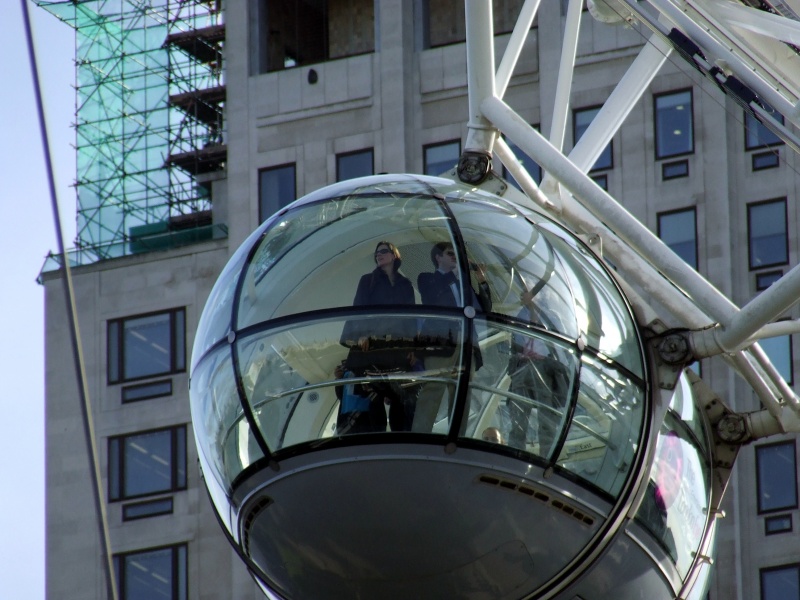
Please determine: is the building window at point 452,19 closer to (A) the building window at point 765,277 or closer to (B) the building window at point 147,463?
(A) the building window at point 765,277

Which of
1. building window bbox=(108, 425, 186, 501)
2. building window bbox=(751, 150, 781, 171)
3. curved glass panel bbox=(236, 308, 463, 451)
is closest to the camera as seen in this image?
curved glass panel bbox=(236, 308, 463, 451)

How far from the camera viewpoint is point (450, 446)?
15312 mm

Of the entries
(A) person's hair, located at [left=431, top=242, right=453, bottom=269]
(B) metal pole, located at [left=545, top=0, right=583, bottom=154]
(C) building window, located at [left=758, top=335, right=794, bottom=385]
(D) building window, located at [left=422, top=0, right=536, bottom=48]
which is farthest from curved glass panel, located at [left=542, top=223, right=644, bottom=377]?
(D) building window, located at [left=422, top=0, right=536, bottom=48]

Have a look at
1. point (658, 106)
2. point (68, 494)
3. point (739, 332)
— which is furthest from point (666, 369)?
point (68, 494)

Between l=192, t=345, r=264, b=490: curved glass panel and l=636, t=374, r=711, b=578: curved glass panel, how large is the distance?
278 cm

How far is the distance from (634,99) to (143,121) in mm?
24358

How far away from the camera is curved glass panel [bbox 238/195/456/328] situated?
15812 mm

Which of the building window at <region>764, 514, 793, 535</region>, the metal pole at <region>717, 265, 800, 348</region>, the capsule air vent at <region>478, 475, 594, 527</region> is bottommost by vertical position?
the capsule air vent at <region>478, 475, 594, 527</region>

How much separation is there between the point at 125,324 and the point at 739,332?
25.6 m

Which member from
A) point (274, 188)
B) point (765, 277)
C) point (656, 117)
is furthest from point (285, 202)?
point (765, 277)

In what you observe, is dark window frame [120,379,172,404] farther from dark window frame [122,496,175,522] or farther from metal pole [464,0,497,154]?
metal pole [464,0,497,154]

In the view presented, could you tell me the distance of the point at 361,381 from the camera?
15.3 meters

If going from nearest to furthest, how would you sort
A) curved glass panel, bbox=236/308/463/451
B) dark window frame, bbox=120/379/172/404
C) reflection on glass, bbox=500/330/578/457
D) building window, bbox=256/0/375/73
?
curved glass panel, bbox=236/308/463/451 < reflection on glass, bbox=500/330/578/457 < dark window frame, bbox=120/379/172/404 < building window, bbox=256/0/375/73

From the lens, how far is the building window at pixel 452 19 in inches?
1651
